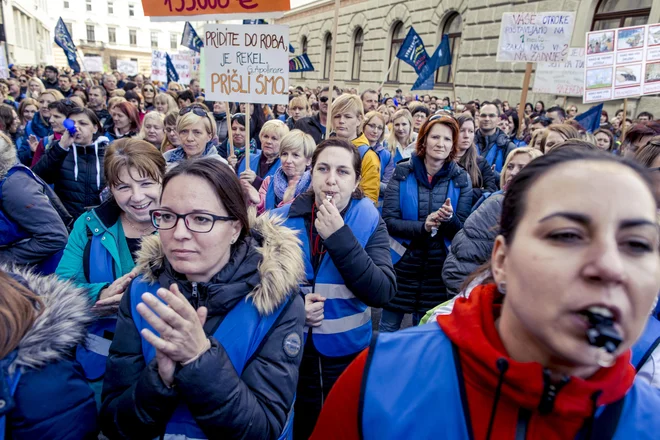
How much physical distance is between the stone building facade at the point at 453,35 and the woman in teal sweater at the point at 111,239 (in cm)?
676

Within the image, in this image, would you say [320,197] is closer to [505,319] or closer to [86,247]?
[86,247]

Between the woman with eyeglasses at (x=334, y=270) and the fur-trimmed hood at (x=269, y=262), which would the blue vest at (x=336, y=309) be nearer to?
the woman with eyeglasses at (x=334, y=270)

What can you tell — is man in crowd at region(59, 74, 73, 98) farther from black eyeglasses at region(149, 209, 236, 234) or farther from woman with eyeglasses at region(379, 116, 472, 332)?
black eyeglasses at region(149, 209, 236, 234)

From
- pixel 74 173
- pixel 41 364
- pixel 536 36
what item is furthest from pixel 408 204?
pixel 536 36

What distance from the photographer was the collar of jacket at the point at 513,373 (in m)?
0.90

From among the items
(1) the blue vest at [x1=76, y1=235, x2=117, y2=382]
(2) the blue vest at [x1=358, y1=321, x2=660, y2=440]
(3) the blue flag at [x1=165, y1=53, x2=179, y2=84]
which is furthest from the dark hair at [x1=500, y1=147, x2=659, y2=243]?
(3) the blue flag at [x1=165, y1=53, x2=179, y2=84]

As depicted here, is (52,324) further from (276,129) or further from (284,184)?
(276,129)

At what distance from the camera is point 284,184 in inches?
139

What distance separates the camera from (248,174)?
347 cm

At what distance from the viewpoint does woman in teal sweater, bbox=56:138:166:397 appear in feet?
6.39

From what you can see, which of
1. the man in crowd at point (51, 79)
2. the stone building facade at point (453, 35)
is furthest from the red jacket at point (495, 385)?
the man in crowd at point (51, 79)

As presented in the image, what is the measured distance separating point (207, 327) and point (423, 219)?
213 centimetres

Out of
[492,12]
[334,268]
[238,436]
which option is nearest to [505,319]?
[238,436]

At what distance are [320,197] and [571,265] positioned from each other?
1.67 metres
